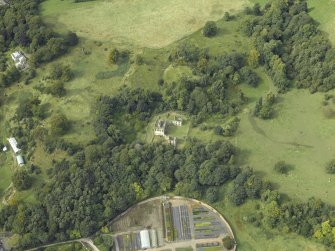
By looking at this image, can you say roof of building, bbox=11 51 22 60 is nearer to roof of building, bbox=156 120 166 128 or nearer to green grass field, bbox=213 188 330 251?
roof of building, bbox=156 120 166 128

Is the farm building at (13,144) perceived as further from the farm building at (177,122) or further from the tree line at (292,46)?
the tree line at (292,46)

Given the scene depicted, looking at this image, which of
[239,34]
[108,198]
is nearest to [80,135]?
[108,198]

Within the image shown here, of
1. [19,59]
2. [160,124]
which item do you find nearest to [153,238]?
[160,124]

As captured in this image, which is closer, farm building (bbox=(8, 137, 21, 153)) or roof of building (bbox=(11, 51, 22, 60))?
farm building (bbox=(8, 137, 21, 153))

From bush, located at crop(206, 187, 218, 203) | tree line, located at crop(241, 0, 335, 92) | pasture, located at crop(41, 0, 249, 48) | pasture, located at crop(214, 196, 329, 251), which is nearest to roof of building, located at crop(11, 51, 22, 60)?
pasture, located at crop(41, 0, 249, 48)

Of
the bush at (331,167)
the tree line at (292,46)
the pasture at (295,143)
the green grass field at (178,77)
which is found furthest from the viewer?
the tree line at (292,46)

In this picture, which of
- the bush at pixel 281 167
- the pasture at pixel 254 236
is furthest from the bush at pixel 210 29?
the pasture at pixel 254 236

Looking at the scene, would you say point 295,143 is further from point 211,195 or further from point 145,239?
point 145,239
